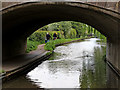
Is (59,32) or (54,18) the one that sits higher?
(54,18)

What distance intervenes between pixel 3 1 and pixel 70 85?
4.81m

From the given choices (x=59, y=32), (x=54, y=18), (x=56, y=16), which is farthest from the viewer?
(x=59, y=32)

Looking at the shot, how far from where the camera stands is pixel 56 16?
1209 cm

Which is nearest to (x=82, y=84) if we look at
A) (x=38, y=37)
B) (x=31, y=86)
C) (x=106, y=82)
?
(x=106, y=82)

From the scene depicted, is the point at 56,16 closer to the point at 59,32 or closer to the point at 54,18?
the point at 54,18

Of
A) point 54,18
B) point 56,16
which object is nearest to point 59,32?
point 54,18

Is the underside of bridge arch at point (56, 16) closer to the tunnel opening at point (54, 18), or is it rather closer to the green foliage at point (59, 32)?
the tunnel opening at point (54, 18)

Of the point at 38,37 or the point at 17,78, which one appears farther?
the point at 38,37

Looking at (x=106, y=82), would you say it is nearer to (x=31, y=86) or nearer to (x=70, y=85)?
(x=70, y=85)

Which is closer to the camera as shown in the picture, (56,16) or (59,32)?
(56,16)

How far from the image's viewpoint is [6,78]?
8.45m

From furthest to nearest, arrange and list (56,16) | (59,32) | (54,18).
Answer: (59,32) → (54,18) → (56,16)

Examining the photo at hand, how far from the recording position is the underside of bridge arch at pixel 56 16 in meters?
7.44

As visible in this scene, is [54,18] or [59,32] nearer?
[54,18]
